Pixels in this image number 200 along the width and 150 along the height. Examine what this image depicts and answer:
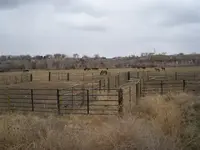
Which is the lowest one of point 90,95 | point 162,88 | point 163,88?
point 163,88

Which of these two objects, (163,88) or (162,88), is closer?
(162,88)

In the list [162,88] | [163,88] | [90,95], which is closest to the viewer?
[90,95]

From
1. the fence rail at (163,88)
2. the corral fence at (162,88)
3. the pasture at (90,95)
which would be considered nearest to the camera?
the pasture at (90,95)

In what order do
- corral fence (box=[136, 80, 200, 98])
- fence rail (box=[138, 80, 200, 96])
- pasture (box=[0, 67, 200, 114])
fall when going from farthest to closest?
1. fence rail (box=[138, 80, 200, 96])
2. corral fence (box=[136, 80, 200, 98])
3. pasture (box=[0, 67, 200, 114])

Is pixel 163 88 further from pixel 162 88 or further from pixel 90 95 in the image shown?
pixel 90 95

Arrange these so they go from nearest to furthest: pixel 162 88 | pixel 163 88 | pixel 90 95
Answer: pixel 90 95, pixel 162 88, pixel 163 88

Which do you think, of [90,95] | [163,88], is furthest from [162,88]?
[90,95]

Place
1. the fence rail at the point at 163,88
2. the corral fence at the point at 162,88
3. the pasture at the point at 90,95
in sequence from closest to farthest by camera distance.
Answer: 1. the pasture at the point at 90,95
2. the corral fence at the point at 162,88
3. the fence rail at the point at 163,88

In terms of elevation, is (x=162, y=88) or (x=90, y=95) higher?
(x=90, y=95)

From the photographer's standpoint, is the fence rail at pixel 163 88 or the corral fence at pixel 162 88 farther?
the fence rail at pixel 163 88

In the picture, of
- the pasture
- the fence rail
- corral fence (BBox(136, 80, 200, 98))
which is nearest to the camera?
the pasture

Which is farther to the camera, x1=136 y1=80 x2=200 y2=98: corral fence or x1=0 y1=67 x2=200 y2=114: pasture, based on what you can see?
x1=136 y1=80 x2=200 y2=98: corral fence

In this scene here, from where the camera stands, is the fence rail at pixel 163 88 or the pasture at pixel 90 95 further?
the fence rail at pixel 163 88

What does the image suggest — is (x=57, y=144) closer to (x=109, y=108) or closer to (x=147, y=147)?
(x=147, y=147)
